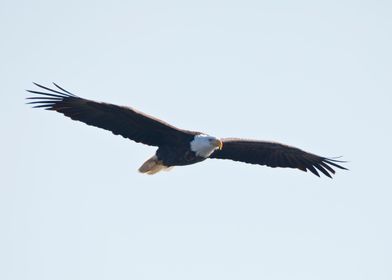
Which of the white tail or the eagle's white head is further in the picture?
the white tail

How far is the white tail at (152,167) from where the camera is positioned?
48.8ft

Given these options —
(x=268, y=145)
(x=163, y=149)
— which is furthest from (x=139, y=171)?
(x=268, y=145)

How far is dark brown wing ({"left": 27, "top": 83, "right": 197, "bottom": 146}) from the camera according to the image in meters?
13.8

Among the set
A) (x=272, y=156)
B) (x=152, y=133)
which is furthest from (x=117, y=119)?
(x=272, y=156)

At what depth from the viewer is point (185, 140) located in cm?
1423

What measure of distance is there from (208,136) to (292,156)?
6.16ft

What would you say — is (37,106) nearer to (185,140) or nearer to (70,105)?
(70,105)

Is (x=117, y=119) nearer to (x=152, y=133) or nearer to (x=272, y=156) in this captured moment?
(x=152, y=133)

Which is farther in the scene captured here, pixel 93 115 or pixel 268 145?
pixel 268 145

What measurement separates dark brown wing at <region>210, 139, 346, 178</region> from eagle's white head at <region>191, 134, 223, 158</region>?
0.77m

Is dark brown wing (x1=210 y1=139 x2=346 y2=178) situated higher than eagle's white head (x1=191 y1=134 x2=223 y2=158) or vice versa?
dark brown wing (x1=210 y1=139 x2=346 y2=178)

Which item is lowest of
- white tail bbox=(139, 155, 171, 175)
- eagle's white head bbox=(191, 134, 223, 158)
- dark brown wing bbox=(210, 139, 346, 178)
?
white tail bbox=(139, 155, 171, 175)

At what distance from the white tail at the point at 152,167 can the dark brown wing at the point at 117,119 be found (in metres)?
0.56

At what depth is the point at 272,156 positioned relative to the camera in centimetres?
1552
